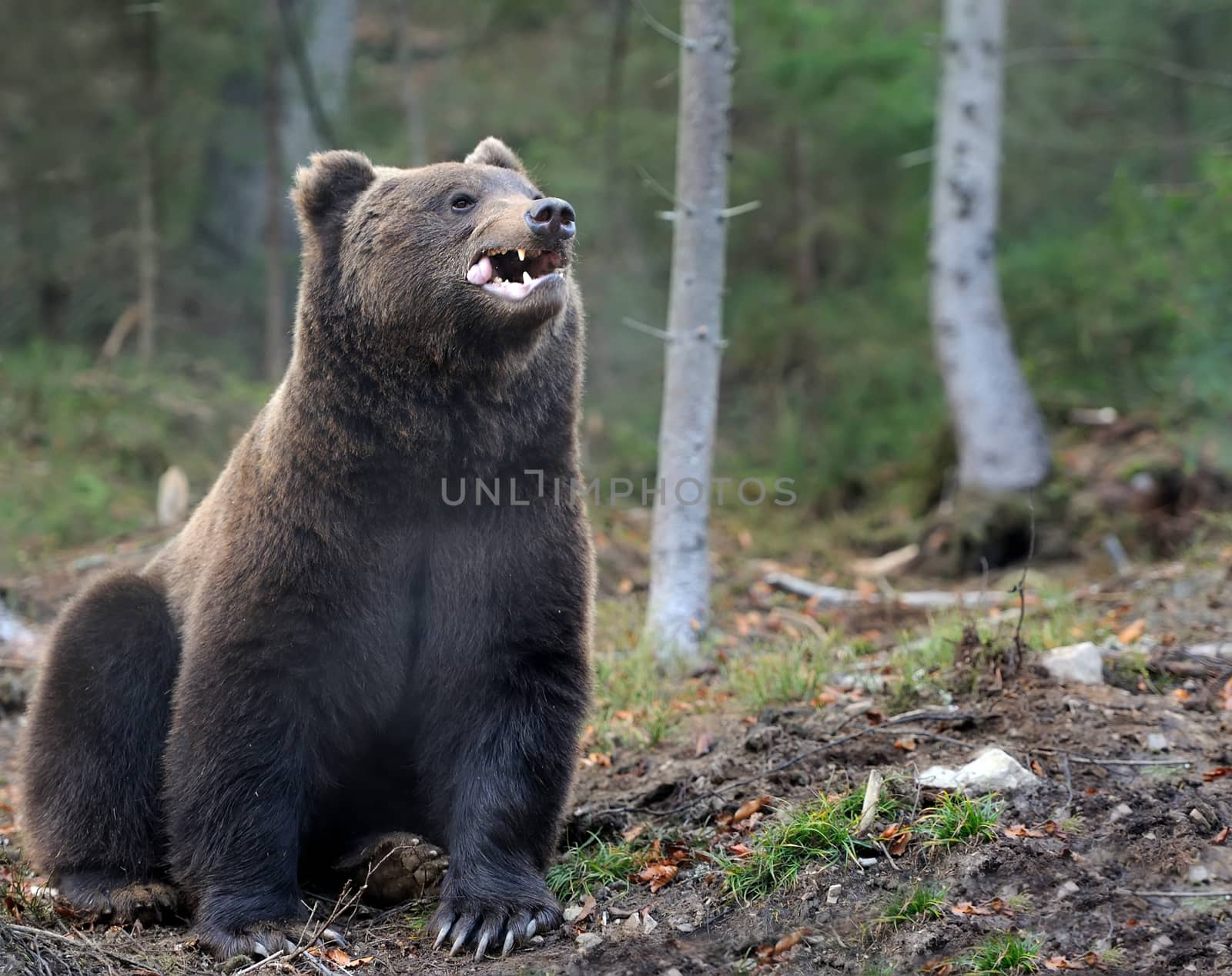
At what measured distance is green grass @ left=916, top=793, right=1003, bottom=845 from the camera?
12.9ft

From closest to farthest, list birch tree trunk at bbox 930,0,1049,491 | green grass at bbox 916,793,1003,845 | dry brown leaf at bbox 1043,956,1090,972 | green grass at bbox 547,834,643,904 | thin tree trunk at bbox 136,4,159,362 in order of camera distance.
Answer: dry brown leaf at bbox 1043,956,1090,972 < green grass at bbox 916,793,1003,845 < green grass at bbox 547,834,643,904 < birch tree trunk at bbox 930,0,1049,491 < thin tree trunk at bbox 136,4,159,362

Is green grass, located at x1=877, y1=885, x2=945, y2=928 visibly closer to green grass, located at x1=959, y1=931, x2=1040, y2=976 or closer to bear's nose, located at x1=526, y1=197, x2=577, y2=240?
green grass, located at x1=959, y1=931, x2=1040, y2=976

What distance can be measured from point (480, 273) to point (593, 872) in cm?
210

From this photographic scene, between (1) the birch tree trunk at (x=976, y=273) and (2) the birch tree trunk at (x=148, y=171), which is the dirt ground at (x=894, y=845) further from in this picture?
(2) the birch tree trunk at (x=148, y=171)

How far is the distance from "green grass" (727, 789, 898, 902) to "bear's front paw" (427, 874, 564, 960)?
0.63 meters

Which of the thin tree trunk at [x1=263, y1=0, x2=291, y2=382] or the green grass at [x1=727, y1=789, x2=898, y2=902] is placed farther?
the thin tree trunk at [x1=263, y1=0, x2=291, y2=382]

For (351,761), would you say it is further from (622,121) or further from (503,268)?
(622,121)

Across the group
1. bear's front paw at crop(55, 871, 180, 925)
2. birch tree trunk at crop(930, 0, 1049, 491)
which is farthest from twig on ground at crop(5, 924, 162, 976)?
birch tree trunk at crop(930, 0, 1049, 491)

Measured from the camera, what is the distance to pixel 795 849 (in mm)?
4043

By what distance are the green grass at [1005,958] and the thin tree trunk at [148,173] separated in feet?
37.7

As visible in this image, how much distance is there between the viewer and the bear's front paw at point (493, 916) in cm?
397

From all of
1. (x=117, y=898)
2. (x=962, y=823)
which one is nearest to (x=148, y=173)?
(x=117, y=898)

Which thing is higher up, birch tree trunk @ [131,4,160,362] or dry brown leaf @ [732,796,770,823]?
birch tree trunk @ [131,4,160,362]

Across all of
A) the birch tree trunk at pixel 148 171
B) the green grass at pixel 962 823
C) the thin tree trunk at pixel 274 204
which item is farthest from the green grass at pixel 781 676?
the birch tree trunk at pixel 148 171
